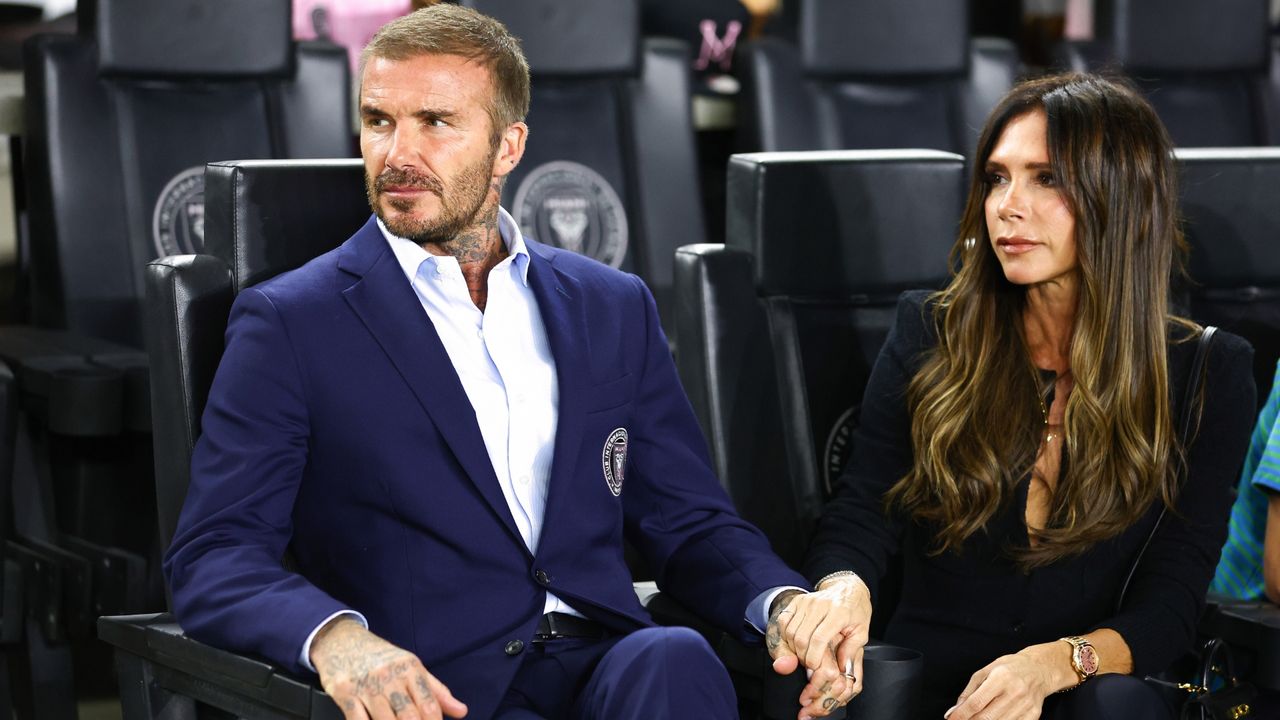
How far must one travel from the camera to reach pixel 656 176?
10.1 ft

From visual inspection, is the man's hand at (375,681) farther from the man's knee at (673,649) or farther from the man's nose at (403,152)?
the man's nose at (403,152)

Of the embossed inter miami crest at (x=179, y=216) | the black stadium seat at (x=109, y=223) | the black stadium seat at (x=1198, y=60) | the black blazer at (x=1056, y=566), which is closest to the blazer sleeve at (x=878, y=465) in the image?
the black blazer at (x=1056, y=566)

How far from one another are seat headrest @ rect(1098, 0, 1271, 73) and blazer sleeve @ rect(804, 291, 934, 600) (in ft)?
6.26

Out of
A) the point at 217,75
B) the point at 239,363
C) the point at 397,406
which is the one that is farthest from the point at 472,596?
the point at 217,75

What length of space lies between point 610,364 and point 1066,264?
20.0 inches

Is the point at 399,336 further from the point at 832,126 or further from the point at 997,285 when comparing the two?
the point at 832,126

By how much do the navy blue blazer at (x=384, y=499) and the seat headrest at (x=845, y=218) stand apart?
402 mm

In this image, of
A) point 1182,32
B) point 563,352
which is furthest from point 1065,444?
point 1182,32

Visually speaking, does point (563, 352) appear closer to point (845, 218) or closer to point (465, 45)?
point (465, 45)

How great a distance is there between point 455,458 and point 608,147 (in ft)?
5.55

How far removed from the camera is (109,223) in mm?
2604

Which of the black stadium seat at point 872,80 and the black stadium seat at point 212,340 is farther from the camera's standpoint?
the black stadium seat at point 872,80

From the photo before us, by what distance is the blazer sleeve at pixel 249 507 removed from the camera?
131 centimetres

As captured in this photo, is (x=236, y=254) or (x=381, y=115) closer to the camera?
(x=381, y=115)
